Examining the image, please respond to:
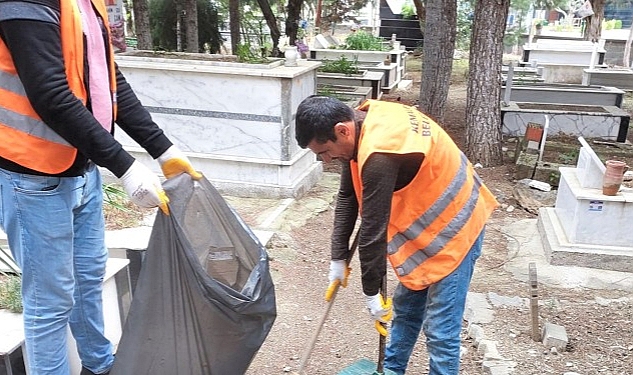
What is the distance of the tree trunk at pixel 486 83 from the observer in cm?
609

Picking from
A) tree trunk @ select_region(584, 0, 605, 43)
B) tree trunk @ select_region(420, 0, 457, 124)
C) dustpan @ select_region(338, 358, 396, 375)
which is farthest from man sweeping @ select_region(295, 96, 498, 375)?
tree trunk @ select_region(584, 0, 605, 43)

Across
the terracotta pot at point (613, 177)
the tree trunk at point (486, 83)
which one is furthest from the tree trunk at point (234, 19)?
the terracotta pot at point (613, 177)

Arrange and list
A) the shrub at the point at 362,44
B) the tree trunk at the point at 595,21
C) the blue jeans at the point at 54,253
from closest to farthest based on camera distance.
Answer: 1. the blue jeans at the point at 54,253
2. the shrub at the point at 362,44
3. the tree trunk at the point at 595,21

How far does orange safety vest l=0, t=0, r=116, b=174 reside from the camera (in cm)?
156

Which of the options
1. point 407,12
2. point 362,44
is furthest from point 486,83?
point 407,12

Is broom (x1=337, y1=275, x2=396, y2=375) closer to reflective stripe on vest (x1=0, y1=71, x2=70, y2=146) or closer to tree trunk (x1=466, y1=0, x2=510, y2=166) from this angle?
reflective stripe on vest (x1=0, y1=71, x2=70, y2=146)

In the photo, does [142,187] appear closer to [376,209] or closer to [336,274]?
[376,209]

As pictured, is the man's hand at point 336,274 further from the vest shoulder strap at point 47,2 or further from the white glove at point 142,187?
the vest shoulder strap at point 47,2

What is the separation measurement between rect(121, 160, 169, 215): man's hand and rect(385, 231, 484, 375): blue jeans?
1.01m

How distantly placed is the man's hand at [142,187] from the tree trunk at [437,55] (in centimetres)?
626

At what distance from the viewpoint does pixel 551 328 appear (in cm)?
298

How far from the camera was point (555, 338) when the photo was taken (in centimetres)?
288

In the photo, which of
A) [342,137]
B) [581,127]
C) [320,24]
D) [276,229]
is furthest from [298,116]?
[320,24]

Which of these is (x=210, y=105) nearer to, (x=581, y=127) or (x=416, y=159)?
(x=416, y=159)
